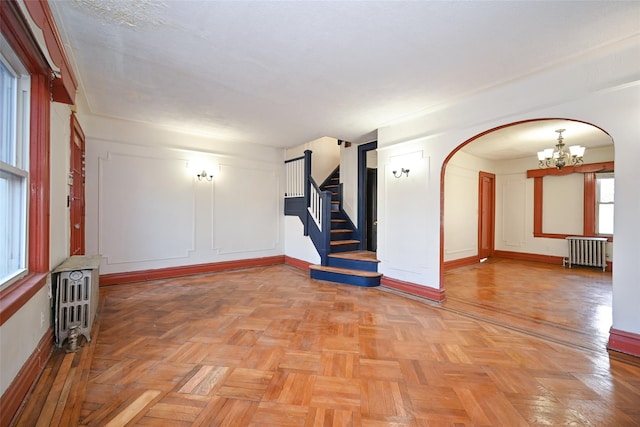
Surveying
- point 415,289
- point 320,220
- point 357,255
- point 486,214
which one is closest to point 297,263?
point 320,220

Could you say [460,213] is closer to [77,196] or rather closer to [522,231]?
[522,231]

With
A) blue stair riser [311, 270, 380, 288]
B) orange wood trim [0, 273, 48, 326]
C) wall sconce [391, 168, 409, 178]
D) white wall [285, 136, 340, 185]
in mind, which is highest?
white wall [285, 136, 340, 185]

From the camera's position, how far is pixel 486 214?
7188mm

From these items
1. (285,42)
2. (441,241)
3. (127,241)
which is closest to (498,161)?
(441,241)

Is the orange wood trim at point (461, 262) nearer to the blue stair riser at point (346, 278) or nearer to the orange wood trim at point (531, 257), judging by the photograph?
the orange wood trim at point (531, 257)

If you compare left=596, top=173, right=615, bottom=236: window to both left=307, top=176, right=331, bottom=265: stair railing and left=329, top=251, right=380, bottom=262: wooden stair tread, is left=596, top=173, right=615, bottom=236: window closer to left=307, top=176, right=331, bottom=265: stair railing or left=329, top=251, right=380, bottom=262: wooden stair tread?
left=329, top=251, right=380, bottom=262: wooden stair tread

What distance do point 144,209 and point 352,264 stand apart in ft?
12.4

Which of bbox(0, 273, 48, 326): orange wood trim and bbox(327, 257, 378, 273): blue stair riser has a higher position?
bbox(0, 273, 48, 326): orange wood trim

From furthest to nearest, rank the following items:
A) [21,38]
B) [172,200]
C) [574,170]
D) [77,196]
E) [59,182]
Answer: [574,170] < [172,200] < [77,196] < [59,182] < [21,38]

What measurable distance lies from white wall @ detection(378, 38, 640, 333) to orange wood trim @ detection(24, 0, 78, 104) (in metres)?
3.96

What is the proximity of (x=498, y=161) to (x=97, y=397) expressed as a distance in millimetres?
8885

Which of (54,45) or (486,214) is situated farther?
(486,214)

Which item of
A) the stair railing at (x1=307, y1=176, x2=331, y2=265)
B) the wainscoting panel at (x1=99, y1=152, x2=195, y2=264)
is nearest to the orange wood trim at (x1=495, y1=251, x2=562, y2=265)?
the stair railing at (x1=307, y1=176, x2=331, y2=265)

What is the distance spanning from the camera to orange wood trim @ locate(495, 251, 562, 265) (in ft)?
21.7
